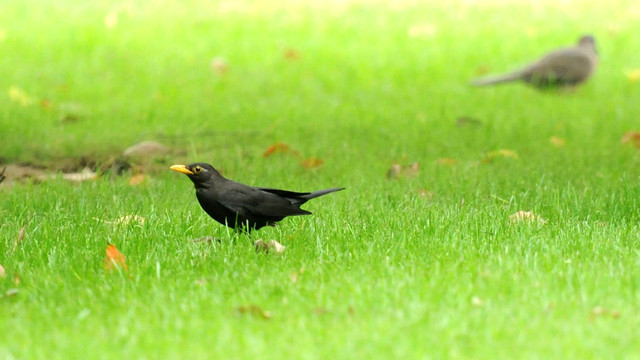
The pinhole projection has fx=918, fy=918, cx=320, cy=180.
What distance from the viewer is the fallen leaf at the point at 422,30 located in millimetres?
12977

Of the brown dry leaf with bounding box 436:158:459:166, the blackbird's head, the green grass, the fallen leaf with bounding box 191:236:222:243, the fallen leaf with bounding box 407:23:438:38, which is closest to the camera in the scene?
the green grass

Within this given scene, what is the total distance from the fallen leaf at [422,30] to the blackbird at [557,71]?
2.50m

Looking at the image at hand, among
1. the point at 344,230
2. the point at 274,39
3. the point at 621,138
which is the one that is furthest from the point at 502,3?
the point at 344,230

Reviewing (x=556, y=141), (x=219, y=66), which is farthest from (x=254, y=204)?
(x=219, y=66)

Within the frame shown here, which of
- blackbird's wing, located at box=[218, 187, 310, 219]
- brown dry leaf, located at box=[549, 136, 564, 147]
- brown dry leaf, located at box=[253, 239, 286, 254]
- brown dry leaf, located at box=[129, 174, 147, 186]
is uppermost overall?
blackbird's wing, located at box=[218, 187, 310, 219]

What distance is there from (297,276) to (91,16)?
10862 mm

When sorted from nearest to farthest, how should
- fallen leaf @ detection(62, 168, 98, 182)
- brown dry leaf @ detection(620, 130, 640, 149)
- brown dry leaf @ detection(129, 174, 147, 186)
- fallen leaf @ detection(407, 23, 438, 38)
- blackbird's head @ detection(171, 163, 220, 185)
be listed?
blackbird's head @ detection(171, 163, 220, 185) → brown dry leaf @ detection(129, 174, 147, 186) → fallen leaf @ detection(62, 168, 98, 182) → brown dry leaf @ detection(620, 130, 640, 149) → fallen leaf @ detection(407, 23, 438, 38)

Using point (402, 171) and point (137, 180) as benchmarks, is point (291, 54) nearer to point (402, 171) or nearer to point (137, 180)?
point (402, 171)

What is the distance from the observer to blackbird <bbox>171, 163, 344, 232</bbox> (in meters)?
4.35

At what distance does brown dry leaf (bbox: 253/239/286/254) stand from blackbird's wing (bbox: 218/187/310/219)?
0.81 feet

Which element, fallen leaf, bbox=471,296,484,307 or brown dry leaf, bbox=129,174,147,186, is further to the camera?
brown dry leaf, bbox=129,174,147,186

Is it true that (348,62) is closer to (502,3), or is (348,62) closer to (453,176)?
(502,3)

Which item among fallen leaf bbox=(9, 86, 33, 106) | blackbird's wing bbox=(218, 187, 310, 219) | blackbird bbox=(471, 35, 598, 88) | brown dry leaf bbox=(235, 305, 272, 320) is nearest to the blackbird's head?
blackbird's wing bbox=(218, 187, 310, 219)

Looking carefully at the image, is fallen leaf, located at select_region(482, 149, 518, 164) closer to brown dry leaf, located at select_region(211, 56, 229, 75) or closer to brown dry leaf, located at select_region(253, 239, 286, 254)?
brown dry leaf, located at select_region(253, 239, 286, 254)
